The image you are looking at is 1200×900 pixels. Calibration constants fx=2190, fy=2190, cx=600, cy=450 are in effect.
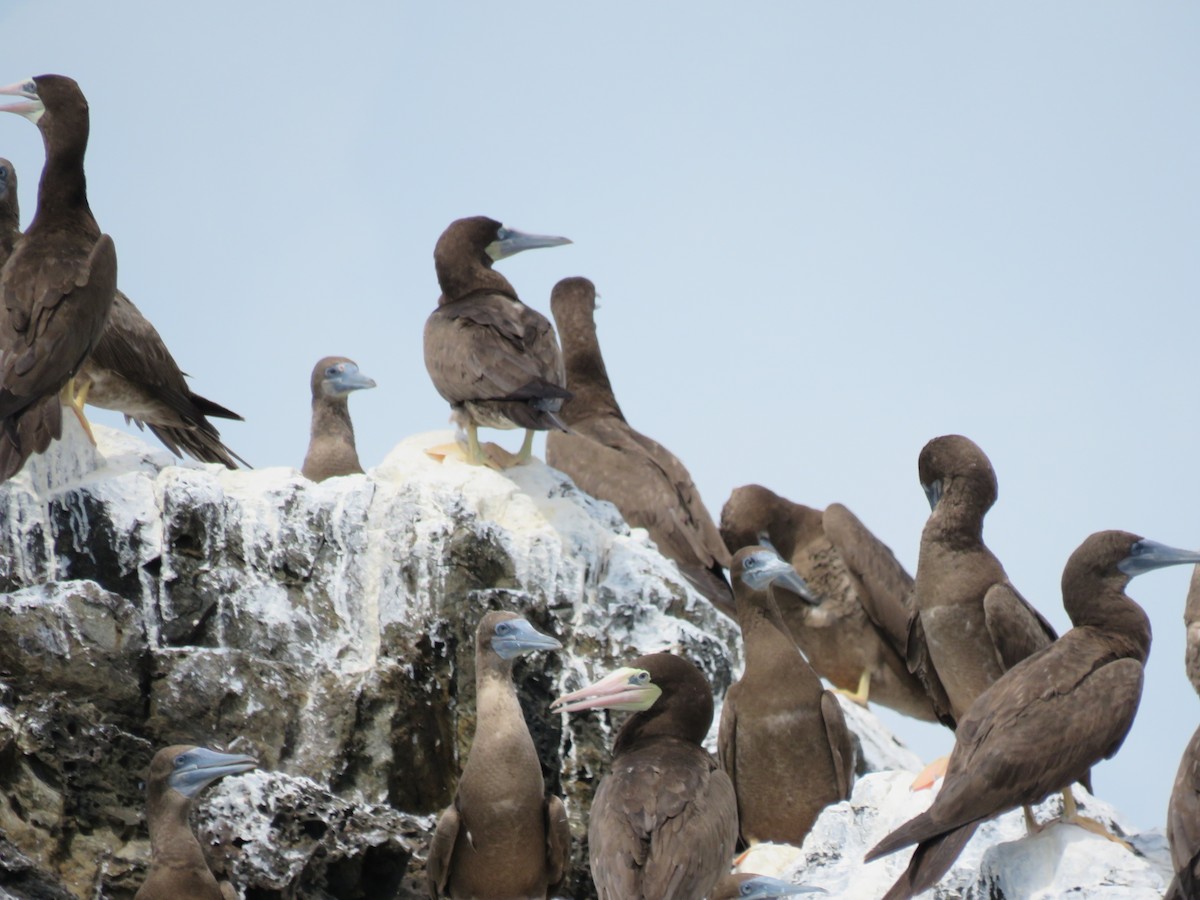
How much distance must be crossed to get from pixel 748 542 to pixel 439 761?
4203 millimetres

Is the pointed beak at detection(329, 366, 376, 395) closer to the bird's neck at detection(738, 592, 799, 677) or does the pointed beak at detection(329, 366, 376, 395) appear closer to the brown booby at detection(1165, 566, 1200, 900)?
the bird's neck at detection(738, 592, 799, 677)

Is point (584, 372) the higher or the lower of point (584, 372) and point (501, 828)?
the higher

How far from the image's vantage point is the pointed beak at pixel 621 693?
10352 millimetres

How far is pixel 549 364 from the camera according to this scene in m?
12.9

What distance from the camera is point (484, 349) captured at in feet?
41.8

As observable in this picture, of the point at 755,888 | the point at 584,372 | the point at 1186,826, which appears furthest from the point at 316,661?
the point at 584,372

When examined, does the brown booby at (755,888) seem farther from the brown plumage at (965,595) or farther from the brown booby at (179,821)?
the brown booby at (179,821)

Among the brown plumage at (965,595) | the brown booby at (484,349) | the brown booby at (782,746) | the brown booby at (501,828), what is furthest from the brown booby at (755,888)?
the brown booby at (484,349)

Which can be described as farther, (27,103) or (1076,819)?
(27,103)

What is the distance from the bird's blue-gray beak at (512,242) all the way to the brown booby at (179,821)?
534 centimetres

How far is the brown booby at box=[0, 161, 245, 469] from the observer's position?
12.5 metres

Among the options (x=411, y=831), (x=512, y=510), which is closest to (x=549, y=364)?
(x=512, y=510)

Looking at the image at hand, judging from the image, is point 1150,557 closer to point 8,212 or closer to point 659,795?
point 659,795

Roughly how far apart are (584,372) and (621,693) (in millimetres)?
6009
